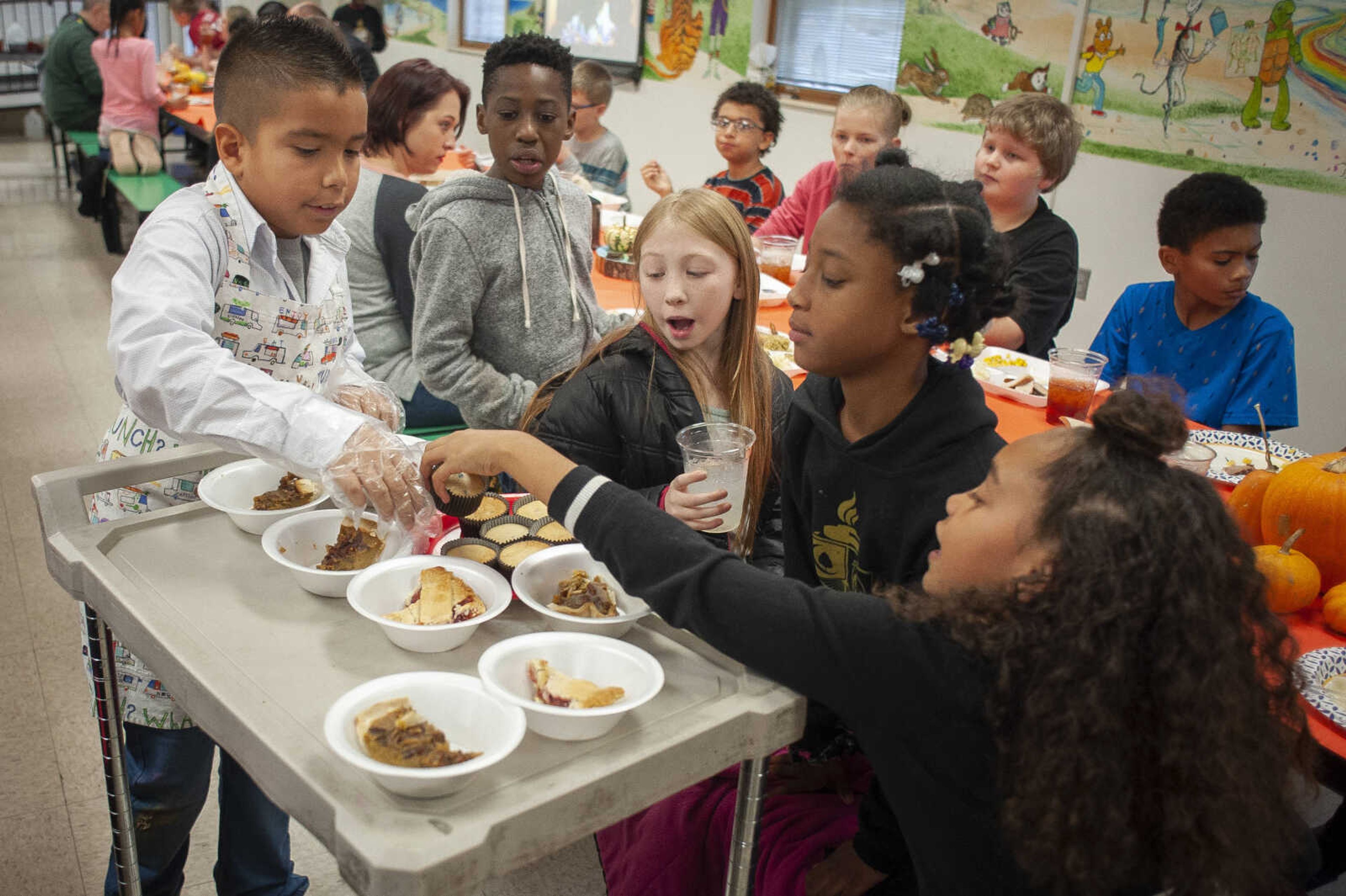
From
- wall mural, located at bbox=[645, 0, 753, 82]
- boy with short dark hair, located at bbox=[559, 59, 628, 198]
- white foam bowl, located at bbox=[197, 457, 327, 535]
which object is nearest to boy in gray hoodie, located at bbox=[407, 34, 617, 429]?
white foam bowl, located at bbox=[197, 457, 327, 535]

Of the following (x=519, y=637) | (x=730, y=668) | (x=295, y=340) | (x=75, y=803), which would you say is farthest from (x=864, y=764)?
(x=75, y=803)

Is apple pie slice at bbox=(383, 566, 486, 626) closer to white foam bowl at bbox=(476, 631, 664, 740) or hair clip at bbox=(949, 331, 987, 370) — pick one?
white foam bowl at bbox=(476, 631, 664, 740)

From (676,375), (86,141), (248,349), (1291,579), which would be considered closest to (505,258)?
(676,375)

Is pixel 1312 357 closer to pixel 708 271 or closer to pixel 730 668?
pixel 708 271

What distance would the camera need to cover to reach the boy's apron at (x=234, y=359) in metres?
1.58

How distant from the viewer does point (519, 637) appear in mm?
1229

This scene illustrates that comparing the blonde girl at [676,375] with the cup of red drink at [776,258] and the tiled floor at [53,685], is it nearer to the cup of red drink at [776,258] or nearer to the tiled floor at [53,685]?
the tiled floor at [53,685]

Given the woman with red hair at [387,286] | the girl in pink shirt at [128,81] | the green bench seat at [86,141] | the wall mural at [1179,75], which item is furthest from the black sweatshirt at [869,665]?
the green bench seat at [86,141]

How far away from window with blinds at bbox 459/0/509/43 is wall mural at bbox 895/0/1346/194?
5.00 m

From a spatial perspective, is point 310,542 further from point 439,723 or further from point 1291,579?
point 1291,579

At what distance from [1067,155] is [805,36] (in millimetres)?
3580

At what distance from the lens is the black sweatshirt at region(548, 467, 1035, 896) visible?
113 cm

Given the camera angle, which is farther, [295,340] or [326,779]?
[295,340]

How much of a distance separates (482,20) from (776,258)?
6.85 m
